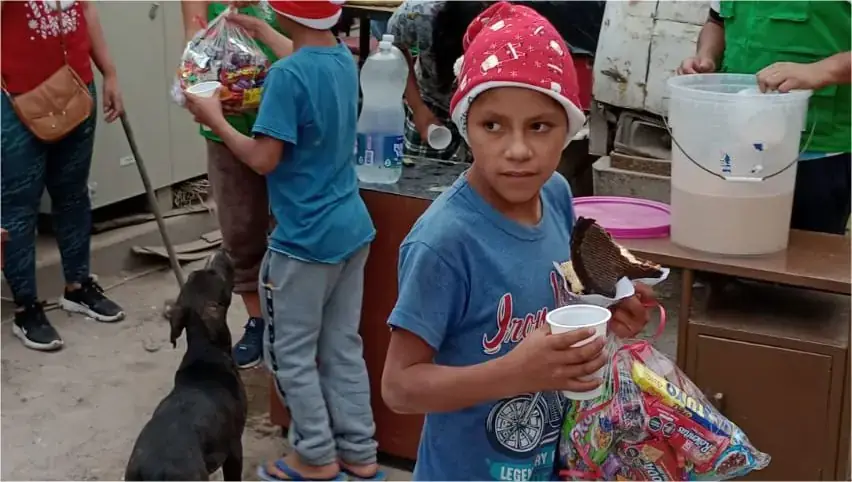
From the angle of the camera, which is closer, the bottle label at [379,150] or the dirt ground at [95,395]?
the bottle label at [379,150]

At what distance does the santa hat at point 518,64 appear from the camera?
1635mm

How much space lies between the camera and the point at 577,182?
16.7 ft

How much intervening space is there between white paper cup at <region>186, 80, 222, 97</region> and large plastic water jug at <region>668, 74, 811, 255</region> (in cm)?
138

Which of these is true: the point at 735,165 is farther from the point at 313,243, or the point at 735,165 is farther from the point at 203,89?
the point at 203,89

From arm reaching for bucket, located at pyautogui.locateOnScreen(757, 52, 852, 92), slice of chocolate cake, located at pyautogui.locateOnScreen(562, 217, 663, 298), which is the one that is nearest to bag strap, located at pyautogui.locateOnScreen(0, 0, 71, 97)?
arm reaching for bucket, located at pyautogui.locateOnScreen(757, 52, 852, 92)

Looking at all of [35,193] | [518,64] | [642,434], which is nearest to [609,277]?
[642,434]

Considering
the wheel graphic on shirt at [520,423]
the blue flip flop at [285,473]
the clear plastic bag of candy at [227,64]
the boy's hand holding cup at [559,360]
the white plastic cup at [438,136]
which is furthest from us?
the white plastic cup at [438,136]

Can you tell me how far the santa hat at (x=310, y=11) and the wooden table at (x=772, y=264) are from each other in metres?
1.11

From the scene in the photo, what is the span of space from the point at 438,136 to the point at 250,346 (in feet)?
4.00

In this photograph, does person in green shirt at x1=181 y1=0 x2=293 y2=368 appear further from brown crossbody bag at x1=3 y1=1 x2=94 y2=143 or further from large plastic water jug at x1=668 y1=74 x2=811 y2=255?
large plastic water jug at x1=668 y1=74 x2=811 y2=255

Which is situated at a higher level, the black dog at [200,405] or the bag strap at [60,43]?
the bag strap at [60,43]

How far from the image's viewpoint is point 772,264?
8.49ft

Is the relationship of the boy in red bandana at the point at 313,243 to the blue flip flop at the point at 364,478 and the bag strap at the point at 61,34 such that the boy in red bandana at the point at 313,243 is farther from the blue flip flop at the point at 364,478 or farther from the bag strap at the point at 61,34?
the bag strap at the point at 61,34

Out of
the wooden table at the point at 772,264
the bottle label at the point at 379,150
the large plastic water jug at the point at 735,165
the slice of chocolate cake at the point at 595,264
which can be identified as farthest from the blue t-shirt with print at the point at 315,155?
the slice of chocolate cake at the point at 595,264
